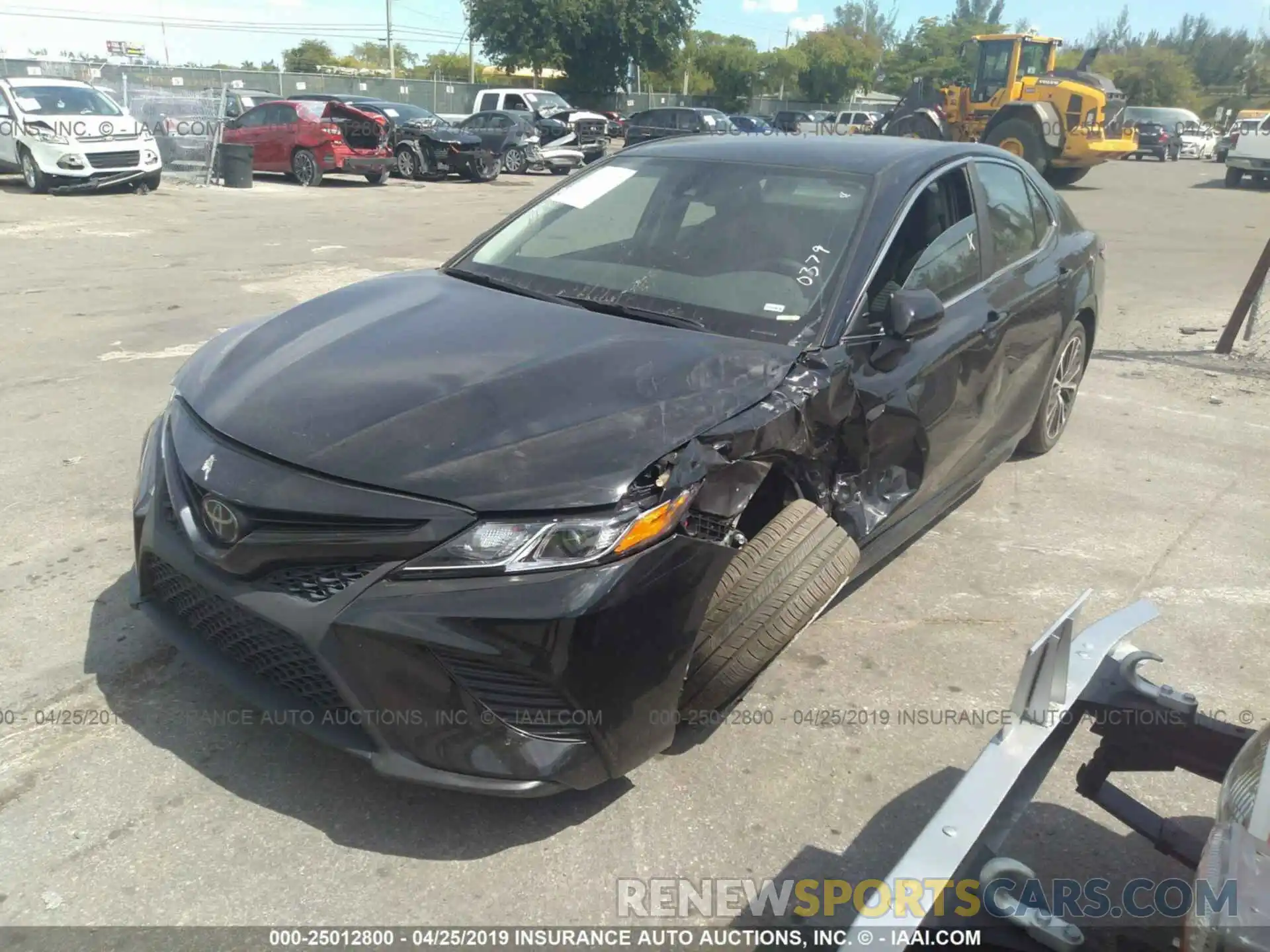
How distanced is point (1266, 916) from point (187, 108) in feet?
72.0

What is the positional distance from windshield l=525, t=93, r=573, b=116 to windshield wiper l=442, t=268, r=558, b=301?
2528 centimetres

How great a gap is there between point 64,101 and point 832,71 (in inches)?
2293

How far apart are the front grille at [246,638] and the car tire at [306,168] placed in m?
19.0

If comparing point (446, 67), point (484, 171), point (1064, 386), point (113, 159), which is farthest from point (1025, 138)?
point (446, 67)

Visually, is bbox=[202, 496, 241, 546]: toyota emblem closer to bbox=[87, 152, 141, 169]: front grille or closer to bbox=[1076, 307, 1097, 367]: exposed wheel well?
bbox=[1076, 307, 1097, 367]: exposed wheel well

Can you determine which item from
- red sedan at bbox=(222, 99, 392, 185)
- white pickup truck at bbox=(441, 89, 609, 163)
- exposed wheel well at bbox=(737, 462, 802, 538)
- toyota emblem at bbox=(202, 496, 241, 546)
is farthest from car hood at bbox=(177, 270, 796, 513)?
white pickup truck at bbox=(441, 89, 609, 163)

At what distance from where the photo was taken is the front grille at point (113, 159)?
16.1 m

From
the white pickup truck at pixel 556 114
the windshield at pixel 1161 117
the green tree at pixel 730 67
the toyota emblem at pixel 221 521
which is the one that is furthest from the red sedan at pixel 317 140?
the green tree at pixel 730 67

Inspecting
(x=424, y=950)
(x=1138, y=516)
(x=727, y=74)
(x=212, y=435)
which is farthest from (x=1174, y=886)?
(x=727, y=74)

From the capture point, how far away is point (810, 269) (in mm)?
3467

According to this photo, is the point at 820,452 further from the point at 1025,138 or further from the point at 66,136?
the point at 1025,138

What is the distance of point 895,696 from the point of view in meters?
3.33

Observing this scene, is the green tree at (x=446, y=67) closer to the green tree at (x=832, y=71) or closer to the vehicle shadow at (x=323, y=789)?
the green tree at (x=832, y=71)

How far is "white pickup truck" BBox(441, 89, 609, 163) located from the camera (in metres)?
26.8
